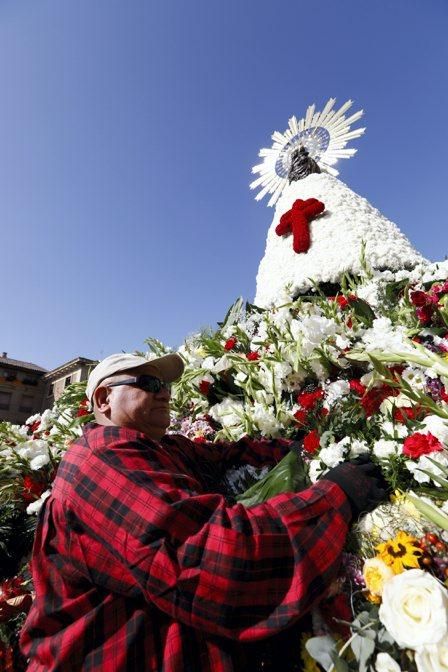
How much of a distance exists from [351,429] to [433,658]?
0.92m

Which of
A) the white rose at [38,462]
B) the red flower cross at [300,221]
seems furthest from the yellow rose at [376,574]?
the red flower cross at [300,221]

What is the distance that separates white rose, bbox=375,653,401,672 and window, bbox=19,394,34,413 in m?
35.5

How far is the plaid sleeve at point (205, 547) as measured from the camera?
→ 898 millimetres

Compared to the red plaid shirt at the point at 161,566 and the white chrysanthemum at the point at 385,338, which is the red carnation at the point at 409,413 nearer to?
the white chrysanthemum at the point at 385,338

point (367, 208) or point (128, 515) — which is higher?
point (367, 208)

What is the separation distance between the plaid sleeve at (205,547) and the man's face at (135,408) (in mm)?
451

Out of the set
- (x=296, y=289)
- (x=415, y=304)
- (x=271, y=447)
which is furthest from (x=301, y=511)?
(x=296, y=289)

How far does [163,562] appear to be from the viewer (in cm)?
91

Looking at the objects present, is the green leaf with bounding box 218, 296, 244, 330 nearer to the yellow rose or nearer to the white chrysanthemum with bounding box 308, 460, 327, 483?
the white chrysanthemum with bounding box 308, 460, 327, 483

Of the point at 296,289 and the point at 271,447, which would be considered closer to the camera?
the point at 271,447

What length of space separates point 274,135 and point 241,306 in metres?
3.46

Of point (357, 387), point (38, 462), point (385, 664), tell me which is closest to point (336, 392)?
point (357, 387)

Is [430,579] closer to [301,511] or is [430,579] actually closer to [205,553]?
[301,511]

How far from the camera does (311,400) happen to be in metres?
1.79
